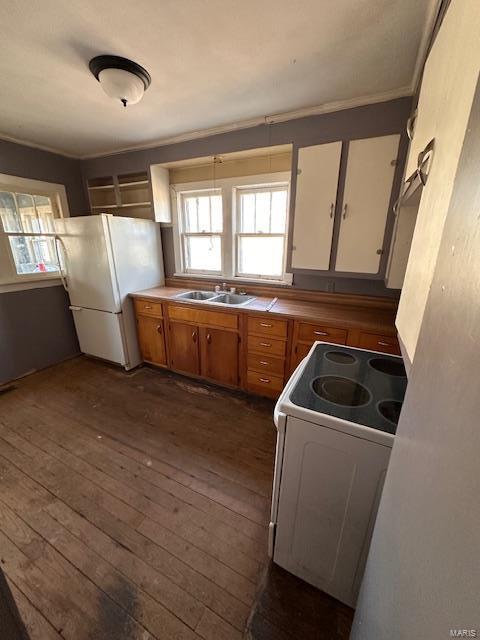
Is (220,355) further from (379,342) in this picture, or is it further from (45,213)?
(45,213)

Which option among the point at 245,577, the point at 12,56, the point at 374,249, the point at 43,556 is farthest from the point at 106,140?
the point at 245,577

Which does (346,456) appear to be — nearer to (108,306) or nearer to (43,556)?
(43,556)

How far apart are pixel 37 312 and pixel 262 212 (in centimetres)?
281

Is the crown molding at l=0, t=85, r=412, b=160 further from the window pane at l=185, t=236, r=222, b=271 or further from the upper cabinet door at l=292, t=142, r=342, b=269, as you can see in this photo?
the window pane at l=185, t=236, r=222, b=271

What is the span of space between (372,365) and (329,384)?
0.30m

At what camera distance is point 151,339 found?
9.43 ft

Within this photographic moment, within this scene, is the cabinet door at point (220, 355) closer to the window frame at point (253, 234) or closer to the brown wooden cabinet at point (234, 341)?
the brown wooden cabinet at point (234, 341)

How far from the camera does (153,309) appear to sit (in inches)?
108

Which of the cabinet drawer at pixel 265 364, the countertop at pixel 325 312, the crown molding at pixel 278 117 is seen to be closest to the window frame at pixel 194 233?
the crown molding at pixel 278 117

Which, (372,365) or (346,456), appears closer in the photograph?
(346,456)

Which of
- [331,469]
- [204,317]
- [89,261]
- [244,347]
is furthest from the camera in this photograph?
[89,261]

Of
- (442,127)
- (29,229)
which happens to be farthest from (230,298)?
(29,229)

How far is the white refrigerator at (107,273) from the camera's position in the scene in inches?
101

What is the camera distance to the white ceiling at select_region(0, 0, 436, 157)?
44.2 inches
